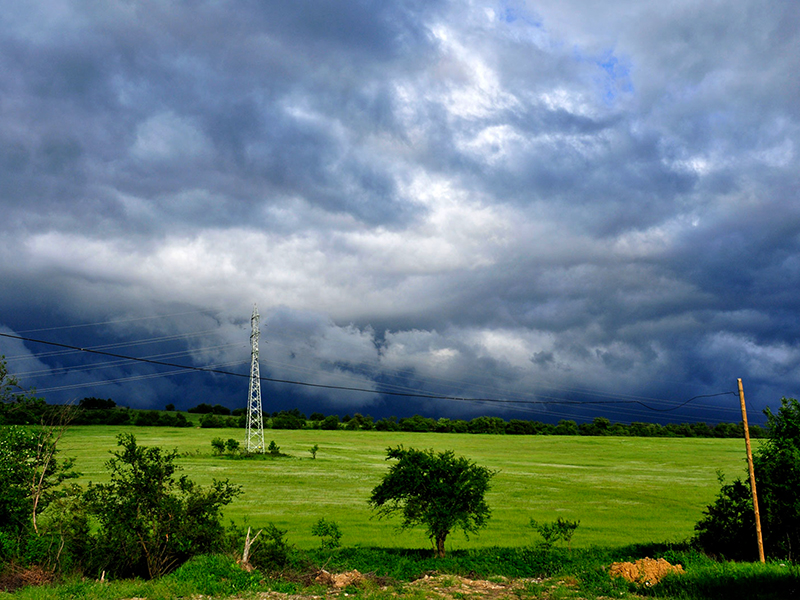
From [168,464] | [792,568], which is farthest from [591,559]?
[168,464]

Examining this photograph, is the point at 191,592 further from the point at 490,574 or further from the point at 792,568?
the point at 792,568

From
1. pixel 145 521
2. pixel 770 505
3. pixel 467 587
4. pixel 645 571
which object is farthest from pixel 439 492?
pixel 770 505

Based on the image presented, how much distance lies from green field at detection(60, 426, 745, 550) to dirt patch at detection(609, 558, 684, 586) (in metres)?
18.7

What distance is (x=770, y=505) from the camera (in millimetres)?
27359

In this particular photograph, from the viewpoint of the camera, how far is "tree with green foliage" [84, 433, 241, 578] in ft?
79.9

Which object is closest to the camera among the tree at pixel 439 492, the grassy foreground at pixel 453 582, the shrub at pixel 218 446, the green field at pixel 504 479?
the grassy foreground at pixel 453 582

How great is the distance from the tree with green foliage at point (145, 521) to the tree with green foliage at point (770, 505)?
2571cm

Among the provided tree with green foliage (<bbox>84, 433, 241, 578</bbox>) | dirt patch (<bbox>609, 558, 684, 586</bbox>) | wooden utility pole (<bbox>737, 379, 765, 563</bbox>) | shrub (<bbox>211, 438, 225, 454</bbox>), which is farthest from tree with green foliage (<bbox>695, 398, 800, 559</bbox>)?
shrub (<bbox>211, 438, 225, 454</bbox>)

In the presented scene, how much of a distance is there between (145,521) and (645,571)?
21.3 m

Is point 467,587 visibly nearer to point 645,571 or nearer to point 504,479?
point 645,571

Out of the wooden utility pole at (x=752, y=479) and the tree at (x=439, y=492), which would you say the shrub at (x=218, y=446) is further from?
the wooden utility pole at (x=752, y=479)

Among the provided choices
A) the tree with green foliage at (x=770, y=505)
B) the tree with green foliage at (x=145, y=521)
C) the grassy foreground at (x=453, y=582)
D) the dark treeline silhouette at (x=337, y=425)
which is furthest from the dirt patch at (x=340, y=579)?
the dark treeline silhouette at (x=337, y=425)

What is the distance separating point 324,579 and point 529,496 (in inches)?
2118

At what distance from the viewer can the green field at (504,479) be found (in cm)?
4884
